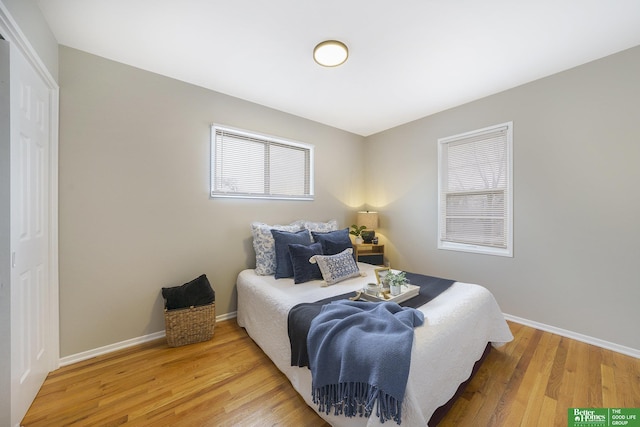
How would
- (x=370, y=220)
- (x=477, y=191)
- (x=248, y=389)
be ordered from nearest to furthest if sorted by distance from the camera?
(x=248, y=389) < (x=477, y=191) < (x=370, y=220)

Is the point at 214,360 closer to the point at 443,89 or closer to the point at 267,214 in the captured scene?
the point at 267,214

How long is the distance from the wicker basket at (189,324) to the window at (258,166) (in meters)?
1.17

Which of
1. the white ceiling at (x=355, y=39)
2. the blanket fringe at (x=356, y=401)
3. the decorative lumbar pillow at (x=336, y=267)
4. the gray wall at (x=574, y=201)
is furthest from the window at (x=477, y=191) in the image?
the blanket fringe at (x=356, y=401)

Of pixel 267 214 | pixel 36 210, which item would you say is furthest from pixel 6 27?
pixel 267 214

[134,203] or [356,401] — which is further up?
[134,203]

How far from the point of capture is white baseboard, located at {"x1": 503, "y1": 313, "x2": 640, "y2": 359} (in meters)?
1.99

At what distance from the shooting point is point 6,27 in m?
1.22

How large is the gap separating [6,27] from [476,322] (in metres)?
3.26

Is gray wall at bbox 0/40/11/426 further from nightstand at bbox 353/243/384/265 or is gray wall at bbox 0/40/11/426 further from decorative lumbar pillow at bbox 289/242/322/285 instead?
nightstand at bbox 353/243/384/265

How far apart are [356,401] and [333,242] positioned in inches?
64.6

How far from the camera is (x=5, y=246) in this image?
1.21m

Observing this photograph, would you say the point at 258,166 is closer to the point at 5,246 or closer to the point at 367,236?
the point at 367,236

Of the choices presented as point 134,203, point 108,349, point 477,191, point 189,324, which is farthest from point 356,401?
point 477,191

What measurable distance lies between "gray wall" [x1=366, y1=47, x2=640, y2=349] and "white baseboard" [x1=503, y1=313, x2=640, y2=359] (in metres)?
A: 0.04
